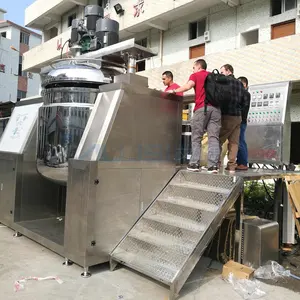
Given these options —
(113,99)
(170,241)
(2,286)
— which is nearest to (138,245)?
(170,241)

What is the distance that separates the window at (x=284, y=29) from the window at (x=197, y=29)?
296 centimetres

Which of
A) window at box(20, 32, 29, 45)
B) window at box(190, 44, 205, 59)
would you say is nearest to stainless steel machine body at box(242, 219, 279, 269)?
window at box(190, 44, 205, 59)

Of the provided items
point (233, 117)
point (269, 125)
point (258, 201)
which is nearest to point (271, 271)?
point (233, 117)

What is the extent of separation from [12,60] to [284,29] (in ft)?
107

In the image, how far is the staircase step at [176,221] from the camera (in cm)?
351

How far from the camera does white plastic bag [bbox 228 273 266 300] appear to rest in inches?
123

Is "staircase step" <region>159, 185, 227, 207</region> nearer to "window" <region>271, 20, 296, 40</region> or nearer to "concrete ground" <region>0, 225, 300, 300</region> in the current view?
"concrete ground" <region>0, 225, 300, 300</region>

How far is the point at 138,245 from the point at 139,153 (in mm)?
1066

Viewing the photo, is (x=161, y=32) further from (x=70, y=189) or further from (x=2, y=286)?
(x=2, y=286)

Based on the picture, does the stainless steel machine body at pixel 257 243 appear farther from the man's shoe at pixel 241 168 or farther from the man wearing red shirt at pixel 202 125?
the man's shoe at pixel 241 168

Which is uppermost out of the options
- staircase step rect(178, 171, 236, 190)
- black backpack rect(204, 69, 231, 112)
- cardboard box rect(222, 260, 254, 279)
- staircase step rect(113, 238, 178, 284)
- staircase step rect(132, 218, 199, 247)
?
black backpack rect(204, 69, 231, 112)

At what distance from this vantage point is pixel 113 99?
3846 millimetres

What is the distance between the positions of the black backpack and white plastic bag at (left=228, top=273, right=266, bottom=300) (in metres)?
2.18

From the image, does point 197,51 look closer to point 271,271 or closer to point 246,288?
point 271,271
